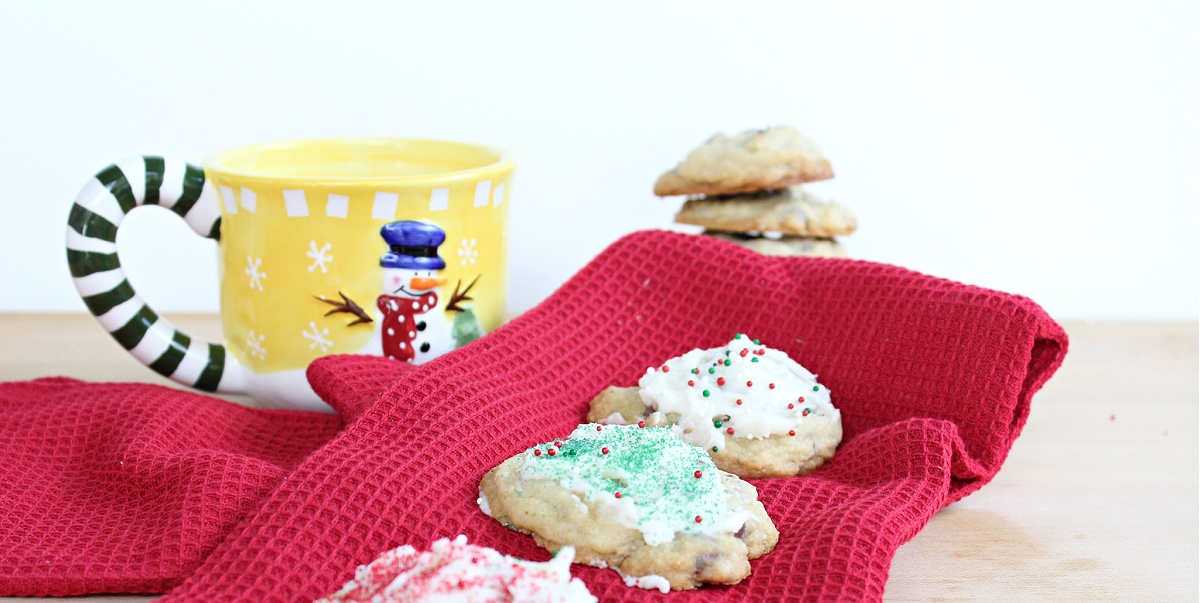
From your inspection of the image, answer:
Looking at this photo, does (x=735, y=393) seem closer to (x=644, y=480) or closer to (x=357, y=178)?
(x=644, y=480)

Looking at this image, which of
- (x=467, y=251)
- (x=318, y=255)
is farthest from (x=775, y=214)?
(x=318, y=255)

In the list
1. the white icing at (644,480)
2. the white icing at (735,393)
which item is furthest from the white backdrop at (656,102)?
the white icing at (644,480)

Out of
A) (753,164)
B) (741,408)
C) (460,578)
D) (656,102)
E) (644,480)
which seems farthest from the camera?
(656,102)

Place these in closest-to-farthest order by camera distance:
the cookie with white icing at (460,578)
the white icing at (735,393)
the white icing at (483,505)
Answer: the cookie with white icing at (460,578), the white icing at (483,505), the white icing at (735,393)

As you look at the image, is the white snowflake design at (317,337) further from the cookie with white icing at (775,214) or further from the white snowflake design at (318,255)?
the cookie with white icing at (775,214)

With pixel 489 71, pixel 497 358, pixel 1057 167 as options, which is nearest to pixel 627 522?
pixel 497 358

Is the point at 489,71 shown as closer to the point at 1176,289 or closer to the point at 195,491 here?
the point at 195,491
